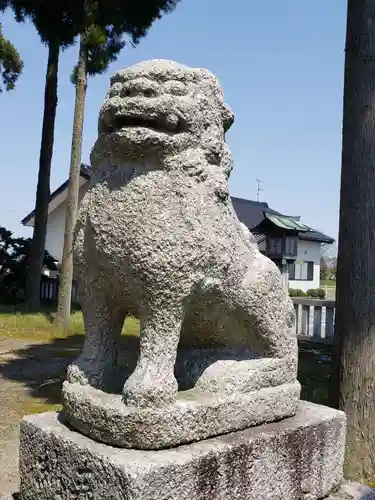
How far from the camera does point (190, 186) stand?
5.71 feet

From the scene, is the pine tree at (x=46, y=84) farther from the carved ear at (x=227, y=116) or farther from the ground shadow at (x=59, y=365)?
the carved ear at (x=227, y=116)

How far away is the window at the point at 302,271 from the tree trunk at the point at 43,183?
1297 cm

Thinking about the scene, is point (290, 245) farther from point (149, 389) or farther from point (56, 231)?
point (149, 389)

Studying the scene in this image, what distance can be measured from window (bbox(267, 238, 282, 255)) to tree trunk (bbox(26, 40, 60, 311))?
831 centimetres

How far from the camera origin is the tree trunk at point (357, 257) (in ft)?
10.3

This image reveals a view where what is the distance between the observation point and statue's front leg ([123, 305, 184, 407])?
1.65 metres

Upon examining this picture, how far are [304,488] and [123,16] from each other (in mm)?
9248

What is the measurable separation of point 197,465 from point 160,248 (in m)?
0.68

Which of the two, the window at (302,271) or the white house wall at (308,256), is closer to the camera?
the window at (302,271)

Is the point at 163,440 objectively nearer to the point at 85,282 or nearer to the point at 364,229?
the point at 85,282

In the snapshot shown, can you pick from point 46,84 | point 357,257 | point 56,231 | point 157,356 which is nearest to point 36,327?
point 46,84

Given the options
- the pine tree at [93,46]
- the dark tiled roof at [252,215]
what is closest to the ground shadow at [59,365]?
the pine tree at [93,46]

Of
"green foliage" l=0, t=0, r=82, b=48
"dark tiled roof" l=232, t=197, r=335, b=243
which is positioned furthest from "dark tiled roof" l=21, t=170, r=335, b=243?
"green foliage" l=0, t=0, r=82, b=48

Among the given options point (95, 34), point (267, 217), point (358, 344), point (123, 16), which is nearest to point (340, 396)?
point (358, 344)
